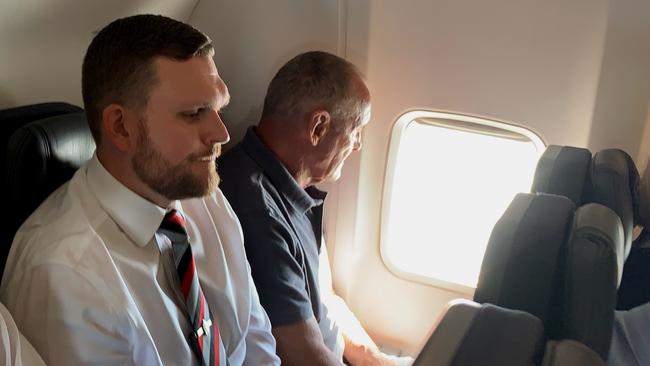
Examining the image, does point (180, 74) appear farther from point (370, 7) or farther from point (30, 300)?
point (370, 7)

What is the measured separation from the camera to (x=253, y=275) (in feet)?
5.74

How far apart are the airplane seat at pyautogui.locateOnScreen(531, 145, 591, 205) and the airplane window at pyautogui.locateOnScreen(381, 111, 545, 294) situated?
0.72m

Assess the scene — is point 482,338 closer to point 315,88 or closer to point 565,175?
point 565,175

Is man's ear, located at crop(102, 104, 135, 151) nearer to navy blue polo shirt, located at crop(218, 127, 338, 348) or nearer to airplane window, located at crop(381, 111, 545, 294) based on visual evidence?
navy blue polo shirt, located at crop(218, 127, 338, 348)

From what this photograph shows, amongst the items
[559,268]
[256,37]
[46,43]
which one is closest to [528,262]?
[559,268]

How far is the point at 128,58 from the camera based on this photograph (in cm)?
125

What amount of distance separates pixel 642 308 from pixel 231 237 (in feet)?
2.95

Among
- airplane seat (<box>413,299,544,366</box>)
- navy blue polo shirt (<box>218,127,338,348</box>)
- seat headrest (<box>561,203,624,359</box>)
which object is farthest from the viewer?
navy blue polo shirt (<box>218,127,338,348</box>)

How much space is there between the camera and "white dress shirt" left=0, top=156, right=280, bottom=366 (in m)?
1.11

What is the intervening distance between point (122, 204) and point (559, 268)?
30.6 inches

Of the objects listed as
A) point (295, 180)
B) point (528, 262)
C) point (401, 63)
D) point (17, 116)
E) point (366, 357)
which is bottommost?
point (366, 357)

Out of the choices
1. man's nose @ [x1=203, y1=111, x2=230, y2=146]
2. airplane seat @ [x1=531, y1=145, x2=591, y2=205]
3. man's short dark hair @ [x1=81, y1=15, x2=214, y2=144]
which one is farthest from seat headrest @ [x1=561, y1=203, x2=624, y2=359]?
man's short dark hair @ [x1=81, y1=15, x2=214, y2=144]

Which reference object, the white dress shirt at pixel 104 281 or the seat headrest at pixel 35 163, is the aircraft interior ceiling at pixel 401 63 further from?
the white dress shirt at pixel 104 281

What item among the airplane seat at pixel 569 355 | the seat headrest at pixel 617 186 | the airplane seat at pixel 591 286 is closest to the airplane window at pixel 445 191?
the seat headrest at pixel 617 186
